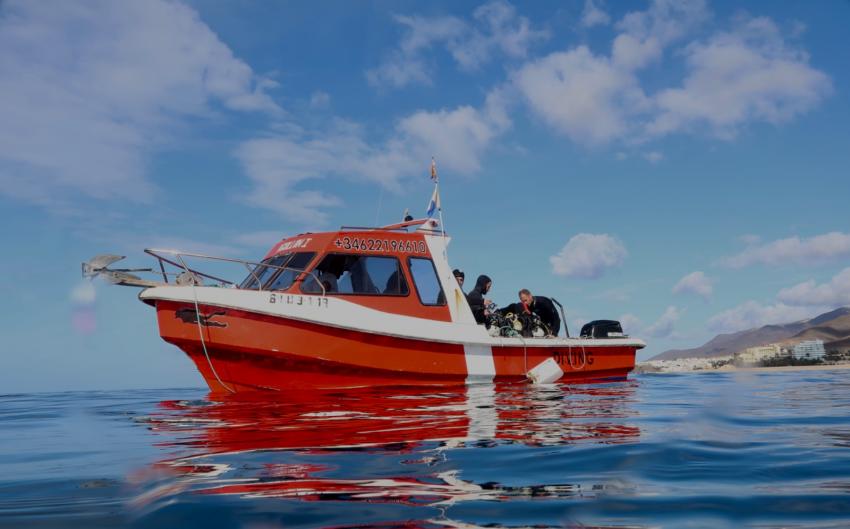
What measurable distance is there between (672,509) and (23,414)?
8.93 m

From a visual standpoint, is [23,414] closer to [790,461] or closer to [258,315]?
[258,315]

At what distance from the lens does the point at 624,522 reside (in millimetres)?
2084

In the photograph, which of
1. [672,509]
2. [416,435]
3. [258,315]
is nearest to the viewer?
[672,509]

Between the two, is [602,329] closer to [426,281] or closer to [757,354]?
[426,281]

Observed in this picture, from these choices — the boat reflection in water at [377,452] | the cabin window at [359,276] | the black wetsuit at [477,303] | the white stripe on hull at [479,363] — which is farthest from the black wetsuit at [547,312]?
the boat reflection in water at [377,452]

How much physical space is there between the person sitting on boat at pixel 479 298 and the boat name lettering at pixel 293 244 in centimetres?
309

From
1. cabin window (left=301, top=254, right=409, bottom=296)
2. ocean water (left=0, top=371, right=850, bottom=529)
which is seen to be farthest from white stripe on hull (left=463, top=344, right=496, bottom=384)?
ocean water (left=0, top=371, right=850, bottom=529)

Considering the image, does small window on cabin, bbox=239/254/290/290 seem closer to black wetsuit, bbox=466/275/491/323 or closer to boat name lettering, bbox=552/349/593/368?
black wetsuit, bbox=466/275/491/323

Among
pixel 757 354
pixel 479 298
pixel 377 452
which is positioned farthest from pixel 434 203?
pixel 757 354

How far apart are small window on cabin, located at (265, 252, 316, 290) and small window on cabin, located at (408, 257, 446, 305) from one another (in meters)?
1.64

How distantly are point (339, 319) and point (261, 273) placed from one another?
6.45ft

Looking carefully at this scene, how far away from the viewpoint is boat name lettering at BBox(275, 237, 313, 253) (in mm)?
9664

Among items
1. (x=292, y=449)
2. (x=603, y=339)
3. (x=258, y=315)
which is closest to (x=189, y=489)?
(x=292, y=449)

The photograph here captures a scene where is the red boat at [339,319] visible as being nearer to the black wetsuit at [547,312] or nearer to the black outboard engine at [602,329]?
the black wetsuit at [547,312]
